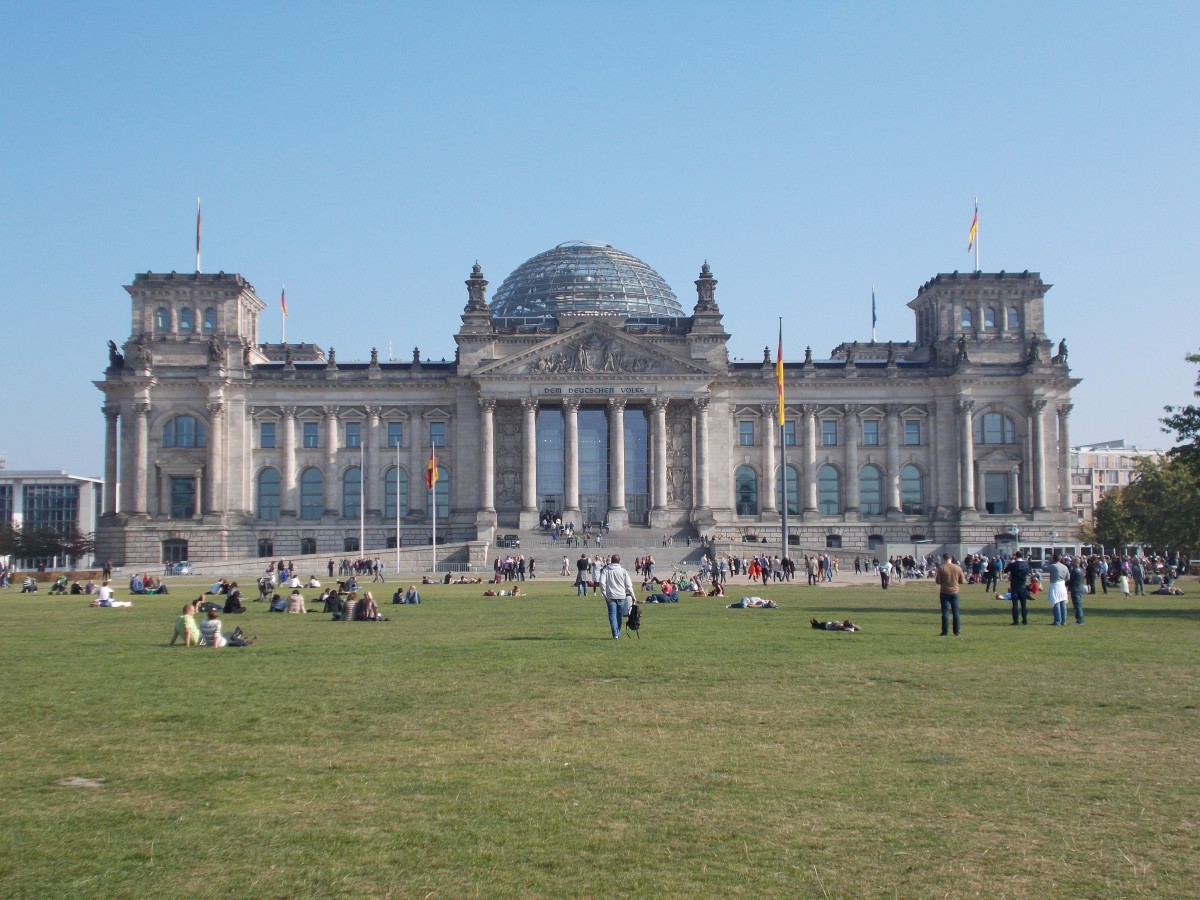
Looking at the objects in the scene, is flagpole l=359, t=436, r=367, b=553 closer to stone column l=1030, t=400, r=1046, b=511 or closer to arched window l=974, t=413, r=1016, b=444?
arched window l=974, t=413, r=1016, b=444

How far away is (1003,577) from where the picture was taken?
73.1 metres

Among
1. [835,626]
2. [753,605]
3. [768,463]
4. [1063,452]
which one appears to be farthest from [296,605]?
[1063,452]

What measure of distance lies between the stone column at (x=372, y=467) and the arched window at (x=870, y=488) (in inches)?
1491

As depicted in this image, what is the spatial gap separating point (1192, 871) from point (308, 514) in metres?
93.3

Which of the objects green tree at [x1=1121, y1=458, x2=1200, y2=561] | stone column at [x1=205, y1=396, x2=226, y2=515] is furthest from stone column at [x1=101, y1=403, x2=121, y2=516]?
green tree at [x1=1121, y1=458, x2=1200, y2=561]

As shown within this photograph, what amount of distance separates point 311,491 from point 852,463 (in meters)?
42.6

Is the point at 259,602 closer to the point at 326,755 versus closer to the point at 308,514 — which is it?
the point at 326,755

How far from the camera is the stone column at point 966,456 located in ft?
319

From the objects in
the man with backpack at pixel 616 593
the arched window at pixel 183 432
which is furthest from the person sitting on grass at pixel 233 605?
the arched window at pixel 183 432

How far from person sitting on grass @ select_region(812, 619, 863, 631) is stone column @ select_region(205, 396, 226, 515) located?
240 feet

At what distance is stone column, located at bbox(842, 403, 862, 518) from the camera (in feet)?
325

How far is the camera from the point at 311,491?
3895 inches

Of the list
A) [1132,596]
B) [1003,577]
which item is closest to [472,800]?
[1132,596]

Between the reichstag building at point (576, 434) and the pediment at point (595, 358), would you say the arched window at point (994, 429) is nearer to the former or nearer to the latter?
the reichstag building at point (576, 434)
